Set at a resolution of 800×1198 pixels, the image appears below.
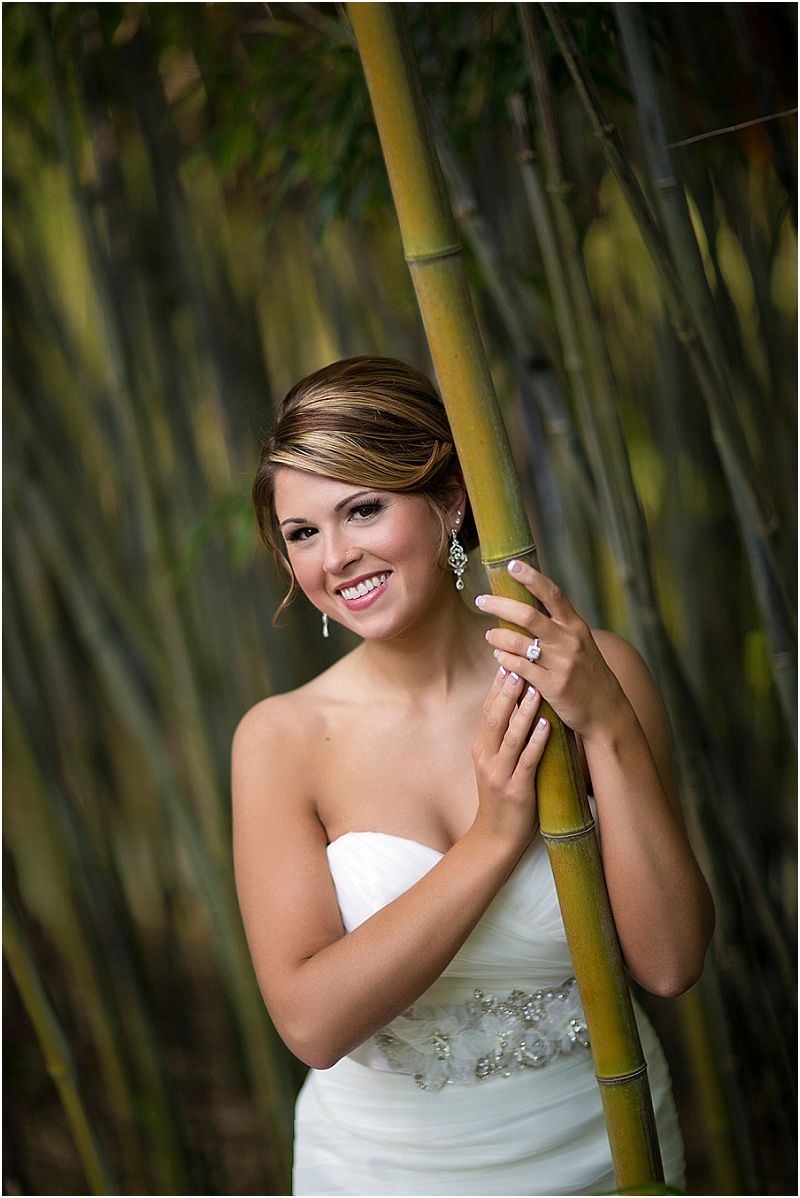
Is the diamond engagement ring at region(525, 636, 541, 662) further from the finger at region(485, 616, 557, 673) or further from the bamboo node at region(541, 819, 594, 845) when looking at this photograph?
the bamboo node at region(541, 819, 594, 845)

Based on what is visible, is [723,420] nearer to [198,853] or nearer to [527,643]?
[527,643]

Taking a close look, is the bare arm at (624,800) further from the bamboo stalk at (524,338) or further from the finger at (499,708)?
the bamboo stalk at (524,338)

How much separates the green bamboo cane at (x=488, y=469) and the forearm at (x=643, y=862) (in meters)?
0.08

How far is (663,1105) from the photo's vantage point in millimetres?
1276

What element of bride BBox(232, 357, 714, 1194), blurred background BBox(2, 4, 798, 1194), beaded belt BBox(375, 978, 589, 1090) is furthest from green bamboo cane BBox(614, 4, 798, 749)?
beaded belt BBox(375, 978, 589, 1090)

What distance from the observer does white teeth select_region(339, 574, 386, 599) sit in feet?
3.55

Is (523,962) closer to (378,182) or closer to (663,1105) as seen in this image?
(663,1105)

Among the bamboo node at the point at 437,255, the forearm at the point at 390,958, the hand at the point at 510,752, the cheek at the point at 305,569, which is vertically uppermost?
the bamboo node at the point at 437,255

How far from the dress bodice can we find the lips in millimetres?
293

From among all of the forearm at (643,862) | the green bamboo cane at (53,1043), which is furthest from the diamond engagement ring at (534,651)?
the green bamboo cane at (53,1043)

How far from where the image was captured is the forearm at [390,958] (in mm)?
963

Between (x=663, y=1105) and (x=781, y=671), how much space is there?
0.55 metres

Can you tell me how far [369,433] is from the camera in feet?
3.55

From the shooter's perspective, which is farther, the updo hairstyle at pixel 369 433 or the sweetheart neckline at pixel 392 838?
the sweetheart neckline at pixel 392 838
